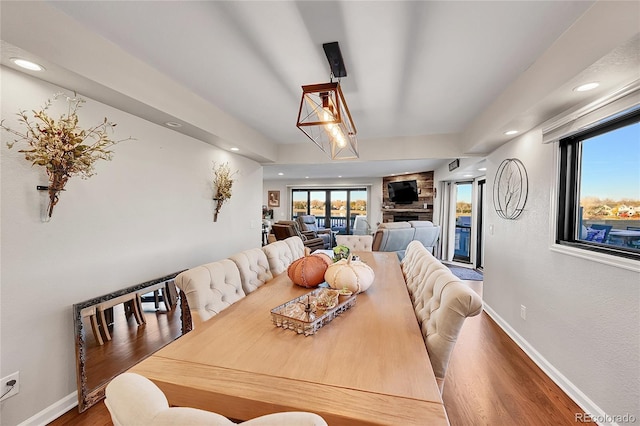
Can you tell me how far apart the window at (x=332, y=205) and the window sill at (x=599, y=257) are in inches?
275

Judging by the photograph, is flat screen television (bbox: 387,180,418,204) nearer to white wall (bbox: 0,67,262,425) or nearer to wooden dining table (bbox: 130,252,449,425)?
white wall (bbox: 0,67,262,425)

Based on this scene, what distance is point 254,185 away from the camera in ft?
14.4

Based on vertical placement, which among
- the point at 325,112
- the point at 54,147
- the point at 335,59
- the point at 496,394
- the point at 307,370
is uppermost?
the point at 335,59

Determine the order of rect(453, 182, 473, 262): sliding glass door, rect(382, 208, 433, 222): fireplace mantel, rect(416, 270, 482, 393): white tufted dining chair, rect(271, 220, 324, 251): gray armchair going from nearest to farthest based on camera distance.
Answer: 1. rect(416, 270, 482, 393): white tufted dining chair
2. rect(453, 182, 473, 262): sliding glass door
3. rect(271, 220, 324, 251): gray armchair
4. rect(382, 208, 433, 222): fireplace mantel

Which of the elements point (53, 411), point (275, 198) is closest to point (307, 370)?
point (53, 411)

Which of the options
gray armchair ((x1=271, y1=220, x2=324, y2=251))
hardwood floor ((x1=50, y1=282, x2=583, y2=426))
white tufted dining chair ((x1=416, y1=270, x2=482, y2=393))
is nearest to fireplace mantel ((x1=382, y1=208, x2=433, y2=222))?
gray armchair ((x1=271, y1=220, x2=324, y2=251))

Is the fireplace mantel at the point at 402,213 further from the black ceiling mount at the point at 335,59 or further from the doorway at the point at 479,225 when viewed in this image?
the black ceiling mount at the point at 335,59

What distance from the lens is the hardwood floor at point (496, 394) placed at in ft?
5.69

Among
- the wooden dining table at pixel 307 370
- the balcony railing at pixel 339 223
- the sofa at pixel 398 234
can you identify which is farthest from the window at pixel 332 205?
the wooden dining table at pixel 307 370

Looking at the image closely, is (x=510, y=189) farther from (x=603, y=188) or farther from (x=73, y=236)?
(x=73, y=236)

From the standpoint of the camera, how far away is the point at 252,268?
1927mm

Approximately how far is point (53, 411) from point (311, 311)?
1898mm

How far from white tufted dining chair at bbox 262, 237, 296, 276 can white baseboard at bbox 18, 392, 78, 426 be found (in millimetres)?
1559

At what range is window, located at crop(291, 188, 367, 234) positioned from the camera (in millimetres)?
9258
